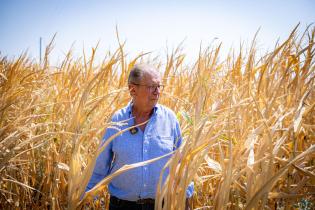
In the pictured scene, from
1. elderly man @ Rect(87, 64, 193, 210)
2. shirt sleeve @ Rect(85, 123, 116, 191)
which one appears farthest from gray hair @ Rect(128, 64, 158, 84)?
shirt sleeve @ Rect(85, 123, 116, 191)

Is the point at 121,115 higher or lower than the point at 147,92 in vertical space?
lower

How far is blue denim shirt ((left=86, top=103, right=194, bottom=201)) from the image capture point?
137cm

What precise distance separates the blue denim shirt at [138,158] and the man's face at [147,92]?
84 millimetres

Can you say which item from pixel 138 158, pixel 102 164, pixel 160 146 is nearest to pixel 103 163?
pixel 102 164

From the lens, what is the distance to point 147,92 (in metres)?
1.49

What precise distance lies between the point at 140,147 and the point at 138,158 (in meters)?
0.06

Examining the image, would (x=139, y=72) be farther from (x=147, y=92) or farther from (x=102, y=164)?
(x=102, y=164)

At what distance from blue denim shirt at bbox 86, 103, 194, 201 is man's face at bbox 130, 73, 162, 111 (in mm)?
84

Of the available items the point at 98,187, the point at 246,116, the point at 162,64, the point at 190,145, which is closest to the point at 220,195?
the point at 190,145

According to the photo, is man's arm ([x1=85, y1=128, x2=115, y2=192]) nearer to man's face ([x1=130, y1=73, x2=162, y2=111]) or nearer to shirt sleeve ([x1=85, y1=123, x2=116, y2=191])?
shirt sleeve ([x1=85, y1=123, x2=116, y2=191])

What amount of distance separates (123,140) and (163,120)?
0.84 ft

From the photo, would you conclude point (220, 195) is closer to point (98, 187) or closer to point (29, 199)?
point (98, 187)

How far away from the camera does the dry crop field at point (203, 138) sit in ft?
2.66

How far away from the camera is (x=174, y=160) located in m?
0.78
